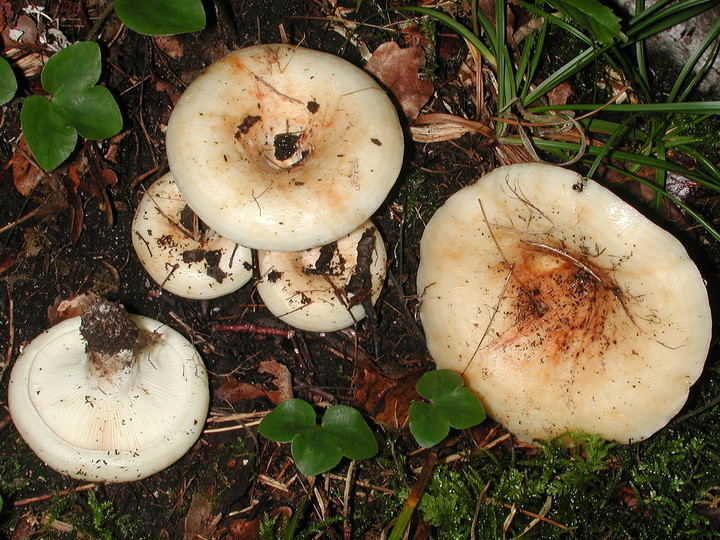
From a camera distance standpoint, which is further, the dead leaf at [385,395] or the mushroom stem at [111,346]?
the dead leaf at [385,395]

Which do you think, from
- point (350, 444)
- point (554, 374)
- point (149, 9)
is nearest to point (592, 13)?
point (554, 374)

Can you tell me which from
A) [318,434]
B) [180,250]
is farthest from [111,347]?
[318,434]

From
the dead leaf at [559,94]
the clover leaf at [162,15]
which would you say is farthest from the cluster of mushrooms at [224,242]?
the dead leaf at [559,94]

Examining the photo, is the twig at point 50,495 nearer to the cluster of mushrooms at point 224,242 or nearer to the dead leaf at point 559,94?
the cluster of mushrooms at point 224,242

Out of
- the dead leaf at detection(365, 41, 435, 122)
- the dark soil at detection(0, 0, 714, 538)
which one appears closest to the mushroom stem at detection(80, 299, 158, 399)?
the dark soil at detection(0, 0, 714, 538)

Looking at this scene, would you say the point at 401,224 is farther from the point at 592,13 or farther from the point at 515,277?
the point at 592,13

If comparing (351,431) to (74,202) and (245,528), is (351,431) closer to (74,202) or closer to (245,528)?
(245,528)

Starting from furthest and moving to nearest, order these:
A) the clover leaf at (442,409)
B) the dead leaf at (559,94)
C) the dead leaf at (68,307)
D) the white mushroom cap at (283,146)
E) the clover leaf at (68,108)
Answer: the dead leaf at (559,94) < the dead leaf at (68,307) < the clover leaf at (68,108) < the clover leaf at (442,409) < the white mushroom cap at (283,146)
